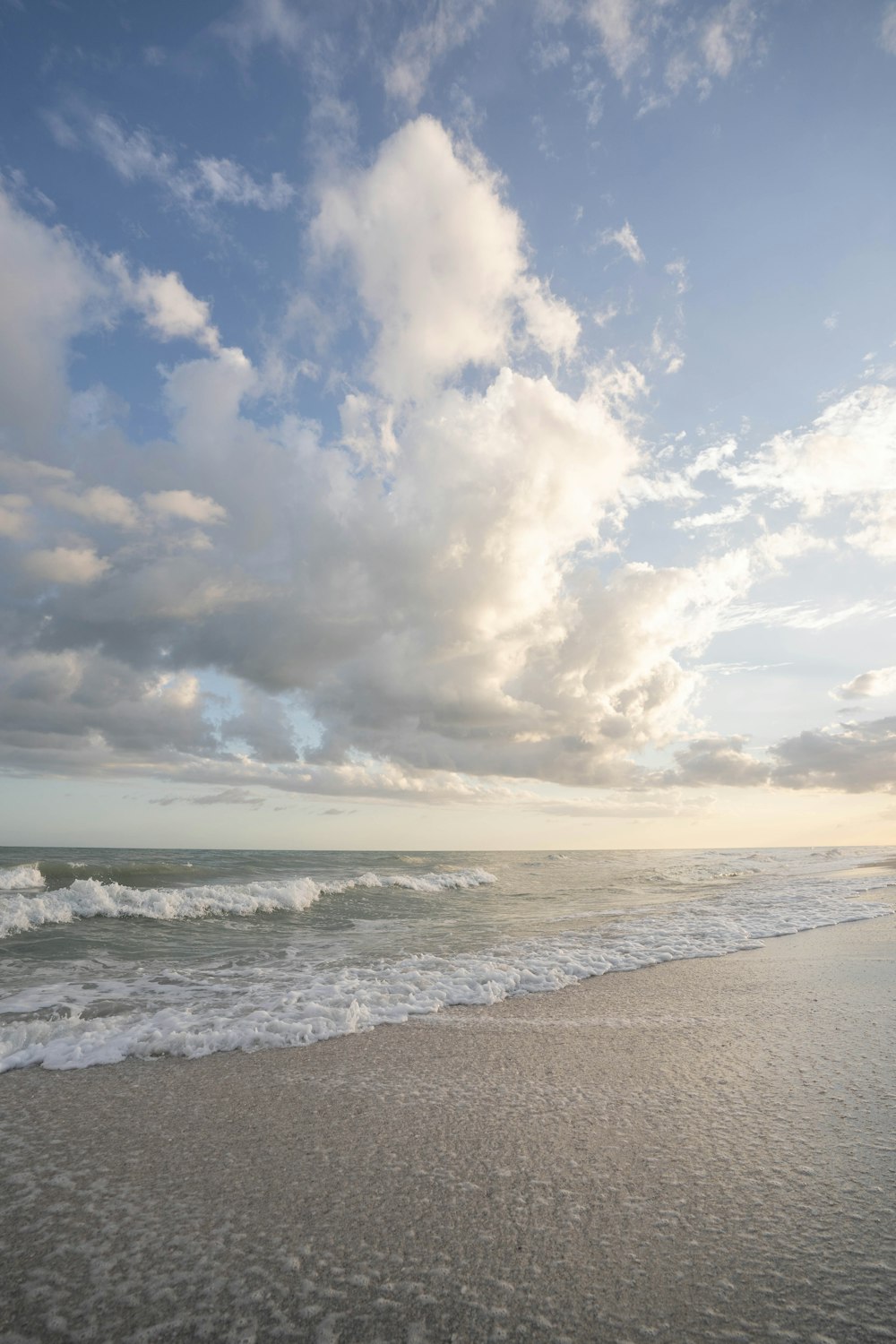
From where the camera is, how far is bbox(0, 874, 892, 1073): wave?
5.57 m

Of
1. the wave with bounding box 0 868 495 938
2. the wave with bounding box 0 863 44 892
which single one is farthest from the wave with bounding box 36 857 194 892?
the wave with bounding box 0 868 495 938

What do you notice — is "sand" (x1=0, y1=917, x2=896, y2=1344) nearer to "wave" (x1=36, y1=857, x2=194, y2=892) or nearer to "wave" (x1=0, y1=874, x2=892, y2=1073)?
"wave" (x1=0, y1=874, x2=892, y2=1073)

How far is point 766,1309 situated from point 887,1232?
0.83 meters

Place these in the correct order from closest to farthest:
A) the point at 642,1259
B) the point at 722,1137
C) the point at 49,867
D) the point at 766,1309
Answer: the point at 766,1309 → the point at 642,1259 → the point at 722,1137 → the point at 49,867

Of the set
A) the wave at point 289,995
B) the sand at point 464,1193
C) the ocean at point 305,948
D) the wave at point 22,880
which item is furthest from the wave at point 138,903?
the sand at point 464,1193

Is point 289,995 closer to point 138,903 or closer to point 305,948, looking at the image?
point 305,948

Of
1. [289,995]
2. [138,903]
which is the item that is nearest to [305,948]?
[289,995]

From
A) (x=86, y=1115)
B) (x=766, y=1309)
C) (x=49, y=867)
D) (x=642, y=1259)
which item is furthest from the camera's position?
(x=49, y=867)

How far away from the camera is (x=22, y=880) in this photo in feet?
69.1

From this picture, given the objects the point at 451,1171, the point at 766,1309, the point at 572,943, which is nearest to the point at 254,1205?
the point at 451,1171

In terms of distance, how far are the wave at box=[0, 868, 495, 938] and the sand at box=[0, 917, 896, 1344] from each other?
→ 10.4 m

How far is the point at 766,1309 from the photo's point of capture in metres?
2.30

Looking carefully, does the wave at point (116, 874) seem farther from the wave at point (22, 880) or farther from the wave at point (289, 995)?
the wave at point (289, 995)

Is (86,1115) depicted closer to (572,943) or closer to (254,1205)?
(254,1205)
